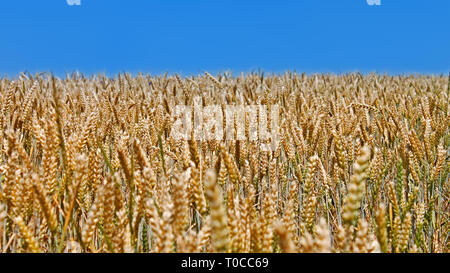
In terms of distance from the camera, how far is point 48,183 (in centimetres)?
81

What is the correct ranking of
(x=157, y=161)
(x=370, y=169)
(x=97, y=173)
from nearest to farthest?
1. (x=97, y=173)
2. (x=157, y=161)
3. (x=370, y=169)

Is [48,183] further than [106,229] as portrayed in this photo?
Yes

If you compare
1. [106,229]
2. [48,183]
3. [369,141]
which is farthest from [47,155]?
[369,141]

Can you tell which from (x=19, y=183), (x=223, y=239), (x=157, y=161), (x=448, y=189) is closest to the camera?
(x=223, y=239)

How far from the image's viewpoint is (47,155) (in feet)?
2.60

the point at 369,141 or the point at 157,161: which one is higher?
the point at 369,141

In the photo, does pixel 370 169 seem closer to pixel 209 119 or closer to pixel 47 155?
pixel 209 119

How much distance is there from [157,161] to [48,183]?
0.40 metres
